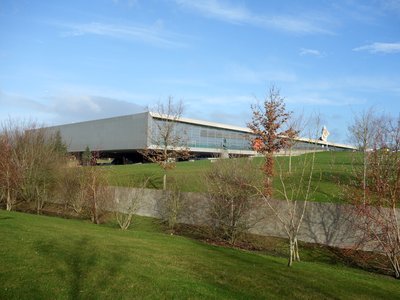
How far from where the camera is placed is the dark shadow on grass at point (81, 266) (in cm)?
704

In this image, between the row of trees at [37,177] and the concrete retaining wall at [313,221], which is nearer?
the concrete retaining wall at [313,221]

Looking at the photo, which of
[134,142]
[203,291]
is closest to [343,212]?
[203,291]

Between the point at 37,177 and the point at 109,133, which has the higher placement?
the point at 109,133

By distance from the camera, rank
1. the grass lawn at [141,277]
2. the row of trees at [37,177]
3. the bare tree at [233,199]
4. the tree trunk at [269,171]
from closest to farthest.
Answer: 1. the grass lawn at [141,277]
2. the bare tree at [233,199]
3. the tree trunk at [269,171]
4. the row of trees at [37,177]

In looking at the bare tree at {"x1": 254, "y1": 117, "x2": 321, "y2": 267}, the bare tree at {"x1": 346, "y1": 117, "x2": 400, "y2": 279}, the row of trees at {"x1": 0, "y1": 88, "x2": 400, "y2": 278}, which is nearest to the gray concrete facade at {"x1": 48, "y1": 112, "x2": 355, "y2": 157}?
the row of trees at {"x1": 0, "y1": 88, "x2": 400, "y2": 278}

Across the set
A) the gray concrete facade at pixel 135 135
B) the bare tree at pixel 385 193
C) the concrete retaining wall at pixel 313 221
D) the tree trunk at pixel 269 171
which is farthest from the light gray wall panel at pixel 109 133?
the bare tree at pixel 385 193

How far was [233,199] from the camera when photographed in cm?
2033

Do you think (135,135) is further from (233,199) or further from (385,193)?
(385,193)

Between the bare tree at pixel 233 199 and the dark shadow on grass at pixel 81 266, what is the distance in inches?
396

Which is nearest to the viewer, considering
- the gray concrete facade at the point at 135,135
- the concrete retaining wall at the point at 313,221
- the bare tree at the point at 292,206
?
the bare tree at the point at 292,206

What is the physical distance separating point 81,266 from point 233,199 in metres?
12.5

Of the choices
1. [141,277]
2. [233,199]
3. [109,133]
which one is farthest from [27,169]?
[109,133]

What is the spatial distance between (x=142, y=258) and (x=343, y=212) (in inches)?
470

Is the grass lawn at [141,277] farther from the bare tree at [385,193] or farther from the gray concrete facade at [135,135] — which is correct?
the gray concrete facade at [135,135]
